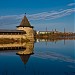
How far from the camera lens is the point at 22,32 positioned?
2862 centimetres

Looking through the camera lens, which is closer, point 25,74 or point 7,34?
point 25,74

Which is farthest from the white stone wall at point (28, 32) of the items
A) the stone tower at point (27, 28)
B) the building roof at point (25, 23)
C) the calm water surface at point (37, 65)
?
the calm water surface at point (37, 65)

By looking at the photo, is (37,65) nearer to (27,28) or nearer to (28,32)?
(28,32)

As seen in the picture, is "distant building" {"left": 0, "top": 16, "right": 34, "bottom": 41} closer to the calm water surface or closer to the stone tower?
the stone tower

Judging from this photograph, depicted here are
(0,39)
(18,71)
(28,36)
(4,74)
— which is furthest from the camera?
(28,36)

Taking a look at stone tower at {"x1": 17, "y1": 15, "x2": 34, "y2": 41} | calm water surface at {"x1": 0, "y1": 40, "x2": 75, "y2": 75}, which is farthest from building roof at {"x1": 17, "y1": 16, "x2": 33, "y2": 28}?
calm water surface at {"x1": 0, "y1": 40, "x2": 75, "y2": 75}

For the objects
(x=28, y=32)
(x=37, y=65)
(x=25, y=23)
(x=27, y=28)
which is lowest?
(x=37, y=65)

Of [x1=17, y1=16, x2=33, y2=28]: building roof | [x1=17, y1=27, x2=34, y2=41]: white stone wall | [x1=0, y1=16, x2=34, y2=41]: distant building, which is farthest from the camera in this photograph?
[x1=17, y1=16, x2=33, y2=28]: building roof

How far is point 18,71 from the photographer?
297 inches

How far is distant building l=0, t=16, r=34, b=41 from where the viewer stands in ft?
91.5

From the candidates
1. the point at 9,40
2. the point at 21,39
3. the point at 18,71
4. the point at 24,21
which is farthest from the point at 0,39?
the point at 18,71

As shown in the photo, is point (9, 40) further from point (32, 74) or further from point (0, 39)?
point (32, 74)

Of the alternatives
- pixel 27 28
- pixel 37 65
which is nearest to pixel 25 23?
pixel 27 28

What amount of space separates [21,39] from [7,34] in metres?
1.98
